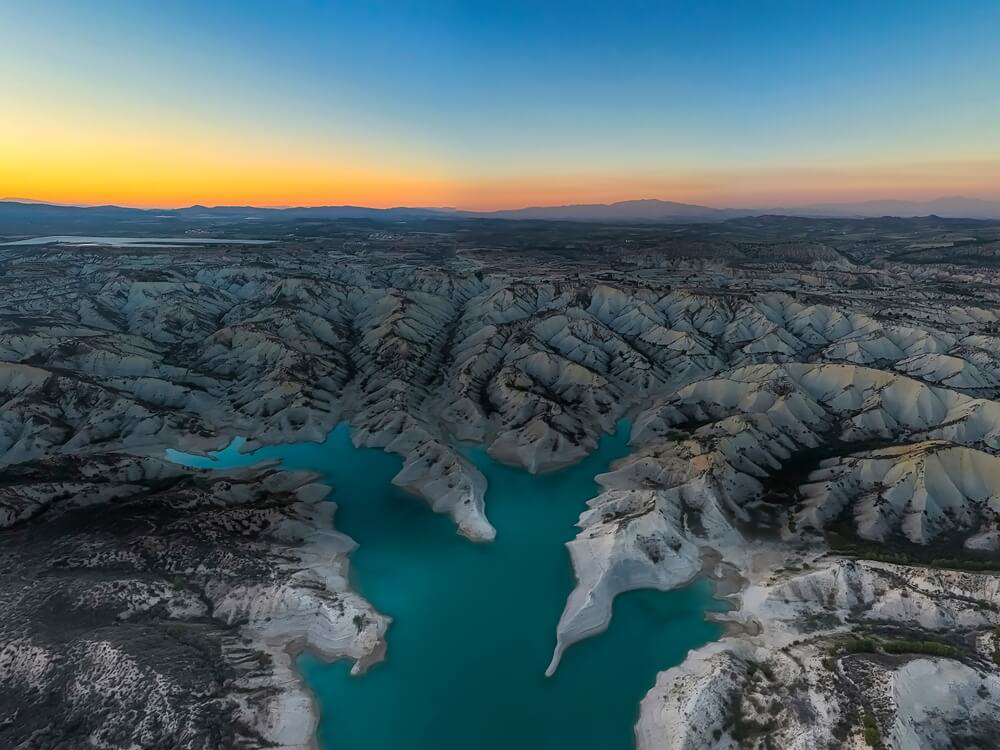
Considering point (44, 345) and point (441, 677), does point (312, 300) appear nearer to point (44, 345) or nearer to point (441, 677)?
point (44, 345)

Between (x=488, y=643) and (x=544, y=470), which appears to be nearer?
(x=488, y=643)

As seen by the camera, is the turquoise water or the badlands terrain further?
the turquoise water

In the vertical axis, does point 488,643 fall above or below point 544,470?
below

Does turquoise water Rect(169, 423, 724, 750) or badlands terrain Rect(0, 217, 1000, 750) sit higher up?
badlands terrain Rect(0, 217, 1000, 750)

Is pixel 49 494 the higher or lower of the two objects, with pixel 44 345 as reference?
lower

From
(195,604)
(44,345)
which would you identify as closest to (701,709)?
(195,604)
